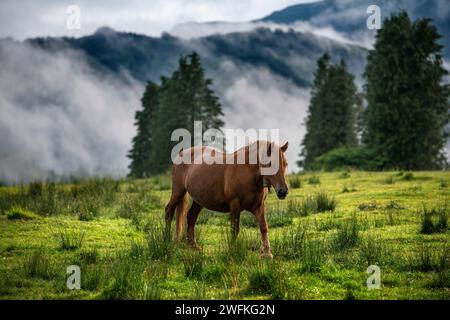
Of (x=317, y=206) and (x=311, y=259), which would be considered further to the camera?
(x=317, y=206)

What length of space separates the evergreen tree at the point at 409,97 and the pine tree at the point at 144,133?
79.9ft

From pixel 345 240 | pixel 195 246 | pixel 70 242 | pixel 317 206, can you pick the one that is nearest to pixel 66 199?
pixel 70 242

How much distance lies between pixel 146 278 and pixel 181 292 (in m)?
0.72

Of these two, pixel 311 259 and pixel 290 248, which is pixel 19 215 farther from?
pixel 311 259

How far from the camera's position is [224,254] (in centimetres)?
815

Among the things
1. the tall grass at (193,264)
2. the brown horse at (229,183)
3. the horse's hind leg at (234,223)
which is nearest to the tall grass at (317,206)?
the brown horse at (229,183)

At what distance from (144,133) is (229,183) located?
47051 mm

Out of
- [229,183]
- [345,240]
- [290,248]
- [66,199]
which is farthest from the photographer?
[66,199]

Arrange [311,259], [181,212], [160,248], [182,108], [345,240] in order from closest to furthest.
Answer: [311,259]
[160,248]
[345,240]
[181,212]
[182,108]

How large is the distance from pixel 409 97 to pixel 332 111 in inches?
439

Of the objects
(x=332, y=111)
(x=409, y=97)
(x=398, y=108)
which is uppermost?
(x=332, y=111)

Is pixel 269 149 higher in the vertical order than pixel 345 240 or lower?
higher

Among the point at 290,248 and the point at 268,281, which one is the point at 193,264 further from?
the point at 290,248
